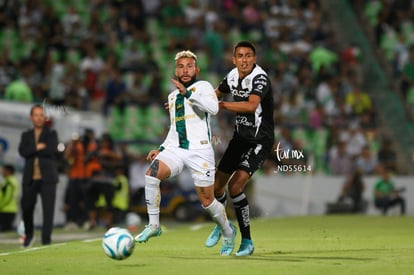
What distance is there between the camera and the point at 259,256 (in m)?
12.4

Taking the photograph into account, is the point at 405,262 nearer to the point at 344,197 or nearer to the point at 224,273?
the point at 224,273

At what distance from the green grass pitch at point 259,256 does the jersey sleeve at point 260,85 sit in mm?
1871

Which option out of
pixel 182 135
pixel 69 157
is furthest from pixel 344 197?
pixel 182 135

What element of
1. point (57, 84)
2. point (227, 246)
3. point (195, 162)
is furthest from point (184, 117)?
point (57, 84)

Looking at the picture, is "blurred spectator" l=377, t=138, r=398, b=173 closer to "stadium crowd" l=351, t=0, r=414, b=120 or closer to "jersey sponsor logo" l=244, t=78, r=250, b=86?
"stadium crowd" l=351, t=0, r=414, b=120

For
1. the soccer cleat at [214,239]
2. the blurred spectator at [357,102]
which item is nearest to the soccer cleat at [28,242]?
the soccer cleat at [214,239]

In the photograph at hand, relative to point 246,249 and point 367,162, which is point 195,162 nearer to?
point 246,249

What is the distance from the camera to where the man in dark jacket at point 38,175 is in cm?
1697

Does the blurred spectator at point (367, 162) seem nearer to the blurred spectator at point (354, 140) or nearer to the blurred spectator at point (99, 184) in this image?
the blurred spectator at point (354, 140)

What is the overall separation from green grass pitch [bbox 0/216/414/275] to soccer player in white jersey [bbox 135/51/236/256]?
0.62 m

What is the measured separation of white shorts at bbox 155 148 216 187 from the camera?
1213cm

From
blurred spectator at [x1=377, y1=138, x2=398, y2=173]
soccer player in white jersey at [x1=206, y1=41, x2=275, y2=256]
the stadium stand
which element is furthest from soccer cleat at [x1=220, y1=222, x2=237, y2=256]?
blurred spectator at [x1=377, y1=138, x2=398, y2=173]

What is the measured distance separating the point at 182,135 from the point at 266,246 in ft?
8.66

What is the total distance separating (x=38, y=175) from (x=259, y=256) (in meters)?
5.74
